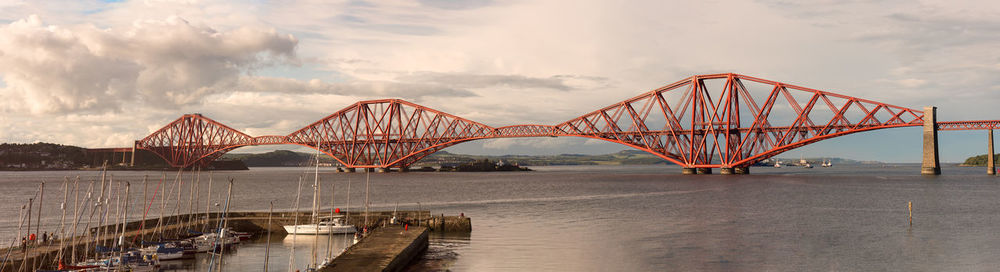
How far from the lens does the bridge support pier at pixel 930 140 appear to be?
8975 centimetres

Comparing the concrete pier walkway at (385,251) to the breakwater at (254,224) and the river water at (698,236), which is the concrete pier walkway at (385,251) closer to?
→ the river water at (698,236)

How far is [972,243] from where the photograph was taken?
30.0 metres

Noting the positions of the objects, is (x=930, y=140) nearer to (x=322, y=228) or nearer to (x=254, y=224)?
(x=322, y=228)

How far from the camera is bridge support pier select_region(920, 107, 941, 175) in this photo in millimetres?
89750

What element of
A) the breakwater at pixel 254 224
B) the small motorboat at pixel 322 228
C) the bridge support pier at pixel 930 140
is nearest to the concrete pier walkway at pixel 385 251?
the breakwater at pixel 254 224

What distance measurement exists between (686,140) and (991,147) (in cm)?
4096

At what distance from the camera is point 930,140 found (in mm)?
91750

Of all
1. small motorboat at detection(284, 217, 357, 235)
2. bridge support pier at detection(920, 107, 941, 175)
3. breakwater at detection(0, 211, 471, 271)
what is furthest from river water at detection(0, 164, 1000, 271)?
bridge support pier at detection(920, 107, 941, 175)

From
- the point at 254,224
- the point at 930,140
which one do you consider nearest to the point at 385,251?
the point at 254,224

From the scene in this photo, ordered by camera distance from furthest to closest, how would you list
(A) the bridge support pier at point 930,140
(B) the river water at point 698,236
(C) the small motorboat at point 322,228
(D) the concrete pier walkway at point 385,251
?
(A) the bridge support pier at point 930,140 < (C) the small motorboat at point 322,228 < (B) the river water at point 698,236 < (D) the concrete pier walkway at point 385,251

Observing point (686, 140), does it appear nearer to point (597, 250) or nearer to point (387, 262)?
point (597, 250)

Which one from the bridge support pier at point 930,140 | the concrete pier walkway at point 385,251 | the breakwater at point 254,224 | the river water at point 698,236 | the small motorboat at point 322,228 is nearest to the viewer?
the concrete pier walkway at point 385,251

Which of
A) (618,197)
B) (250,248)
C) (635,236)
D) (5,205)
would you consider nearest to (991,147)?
(618,197)

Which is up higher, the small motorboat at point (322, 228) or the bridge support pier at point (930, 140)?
the bridge support pier at point (930, 140)
